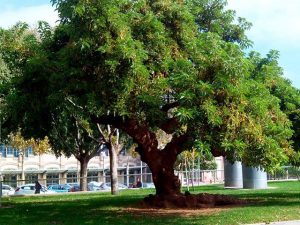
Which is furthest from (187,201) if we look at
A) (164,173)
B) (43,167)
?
(43,167)

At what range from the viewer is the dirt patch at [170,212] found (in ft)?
52.7

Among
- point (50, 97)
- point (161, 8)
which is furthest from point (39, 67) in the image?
point (161, 8)

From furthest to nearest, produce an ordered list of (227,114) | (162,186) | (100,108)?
(162,186) → (100,108) → (227,114)

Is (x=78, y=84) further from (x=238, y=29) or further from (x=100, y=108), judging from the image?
(x=238, y=29)

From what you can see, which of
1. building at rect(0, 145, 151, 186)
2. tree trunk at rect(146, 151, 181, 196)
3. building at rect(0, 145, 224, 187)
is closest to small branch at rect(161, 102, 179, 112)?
tree trunk at rect(146, 151, 181, 196)

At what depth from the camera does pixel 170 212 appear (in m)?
16.7

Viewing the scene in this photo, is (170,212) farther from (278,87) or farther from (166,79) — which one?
(278,87)

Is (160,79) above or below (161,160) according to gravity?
above

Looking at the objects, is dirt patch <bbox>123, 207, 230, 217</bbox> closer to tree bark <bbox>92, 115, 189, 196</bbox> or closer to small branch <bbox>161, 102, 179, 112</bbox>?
tree bark <bbox>92, 115, 189, 196</bbox>

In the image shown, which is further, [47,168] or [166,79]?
[47,168]

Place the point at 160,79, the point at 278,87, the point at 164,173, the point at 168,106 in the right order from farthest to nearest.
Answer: the point at 278,87 < the point at 164,173 < the point at 168,106 < the point at 160,79

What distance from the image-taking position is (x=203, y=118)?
12.5m

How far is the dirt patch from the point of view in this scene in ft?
52.7

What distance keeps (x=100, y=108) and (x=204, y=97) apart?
127 inches
